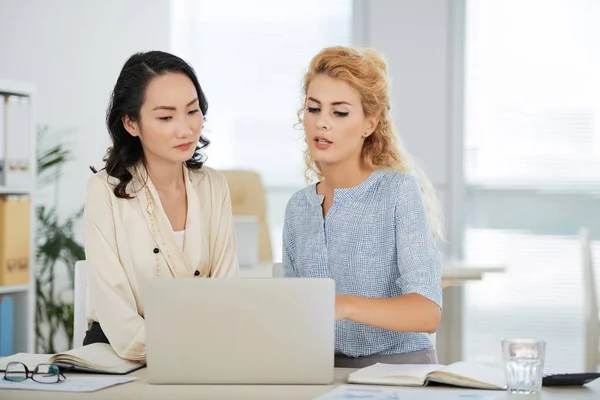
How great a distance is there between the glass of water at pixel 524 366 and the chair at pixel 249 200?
2842 millimetres

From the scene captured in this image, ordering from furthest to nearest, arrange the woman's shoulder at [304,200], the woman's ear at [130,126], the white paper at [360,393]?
the woman's shoulder at [304,200], the woman's ear at [130,126], the white paper at [360,393]

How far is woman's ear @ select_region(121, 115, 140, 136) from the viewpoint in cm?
200

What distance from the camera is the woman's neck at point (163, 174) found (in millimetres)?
1996

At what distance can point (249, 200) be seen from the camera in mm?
4262

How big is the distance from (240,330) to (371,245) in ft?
2.09

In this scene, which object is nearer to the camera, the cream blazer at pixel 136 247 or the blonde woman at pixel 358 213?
the cream blazer at pixel 136 247

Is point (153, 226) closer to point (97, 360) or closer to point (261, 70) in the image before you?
point (97, 360)

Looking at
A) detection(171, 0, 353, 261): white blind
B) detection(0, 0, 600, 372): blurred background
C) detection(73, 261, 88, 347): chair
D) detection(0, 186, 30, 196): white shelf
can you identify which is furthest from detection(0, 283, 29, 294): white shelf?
detection(73, 261, 88, 347): chair

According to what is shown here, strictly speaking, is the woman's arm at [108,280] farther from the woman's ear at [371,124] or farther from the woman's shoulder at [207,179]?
the woman's ear at [371,124]

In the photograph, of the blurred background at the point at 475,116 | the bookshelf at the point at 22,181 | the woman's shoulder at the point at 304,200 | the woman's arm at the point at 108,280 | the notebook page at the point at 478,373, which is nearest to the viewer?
the notebook page at the point at 478,373

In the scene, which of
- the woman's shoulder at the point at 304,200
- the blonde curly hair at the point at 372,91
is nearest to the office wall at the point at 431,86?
the blonde curly hair at the point at 372,91

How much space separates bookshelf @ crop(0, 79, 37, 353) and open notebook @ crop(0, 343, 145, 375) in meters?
2.21

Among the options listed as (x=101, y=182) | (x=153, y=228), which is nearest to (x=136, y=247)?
(x=153, y=228)

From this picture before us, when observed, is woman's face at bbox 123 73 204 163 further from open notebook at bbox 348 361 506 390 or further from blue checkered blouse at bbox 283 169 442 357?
open notebook at bbox 348 361 506 390
